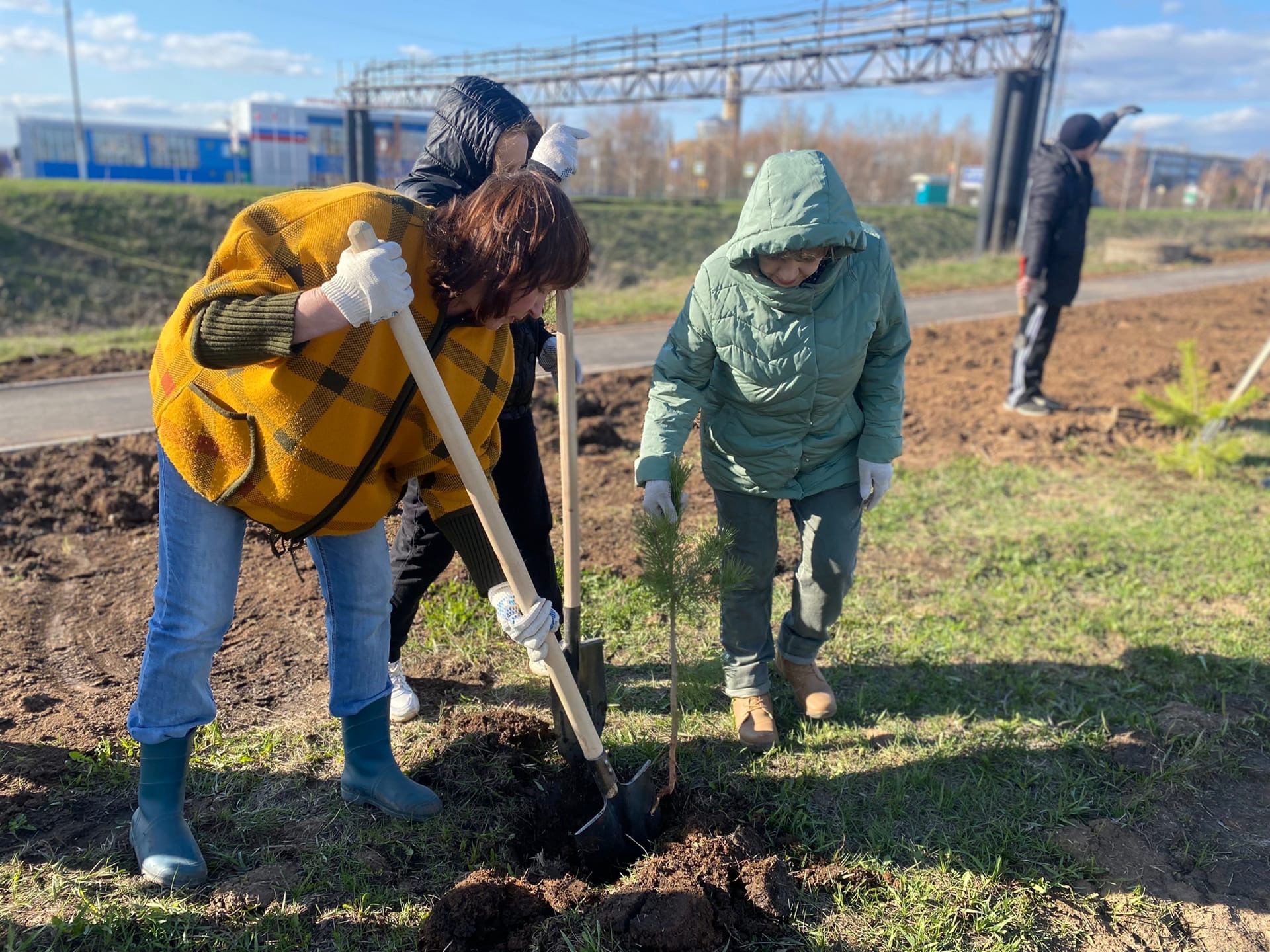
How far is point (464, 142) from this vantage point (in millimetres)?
2502

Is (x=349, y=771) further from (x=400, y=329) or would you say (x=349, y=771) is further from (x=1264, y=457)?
(x=1264, y=457)

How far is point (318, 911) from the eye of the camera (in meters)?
2.14

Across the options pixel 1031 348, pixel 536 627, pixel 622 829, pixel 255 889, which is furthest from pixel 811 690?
pixel 1031 348

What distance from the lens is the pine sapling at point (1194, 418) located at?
18.0 feet

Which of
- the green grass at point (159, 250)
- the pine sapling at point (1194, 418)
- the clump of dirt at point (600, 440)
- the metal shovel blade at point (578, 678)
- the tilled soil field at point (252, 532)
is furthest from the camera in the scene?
the green grass at point (159, 250)

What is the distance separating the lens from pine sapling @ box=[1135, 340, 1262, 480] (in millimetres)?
5488

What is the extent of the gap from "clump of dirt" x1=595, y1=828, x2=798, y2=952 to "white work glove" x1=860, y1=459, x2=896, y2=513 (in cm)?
106

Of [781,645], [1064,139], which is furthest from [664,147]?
[781,645]

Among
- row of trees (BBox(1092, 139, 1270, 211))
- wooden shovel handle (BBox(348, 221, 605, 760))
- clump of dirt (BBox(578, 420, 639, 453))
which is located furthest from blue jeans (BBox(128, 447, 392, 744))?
row of trees (BBox(1092, 139, 1270, 211))

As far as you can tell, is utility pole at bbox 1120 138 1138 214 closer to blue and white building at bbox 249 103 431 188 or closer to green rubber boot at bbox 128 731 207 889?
blue and white building at bbox 249 103 431 188

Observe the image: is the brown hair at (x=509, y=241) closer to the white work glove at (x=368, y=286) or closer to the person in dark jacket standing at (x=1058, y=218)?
the white work glove at (x=368, y=286)

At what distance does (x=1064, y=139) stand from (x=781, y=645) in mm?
5116

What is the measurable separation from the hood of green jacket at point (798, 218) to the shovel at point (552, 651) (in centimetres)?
Answer: 94

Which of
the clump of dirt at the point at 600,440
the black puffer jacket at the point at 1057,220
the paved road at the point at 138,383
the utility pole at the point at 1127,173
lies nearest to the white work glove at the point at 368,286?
the clump of dirt at the point at 600,440
